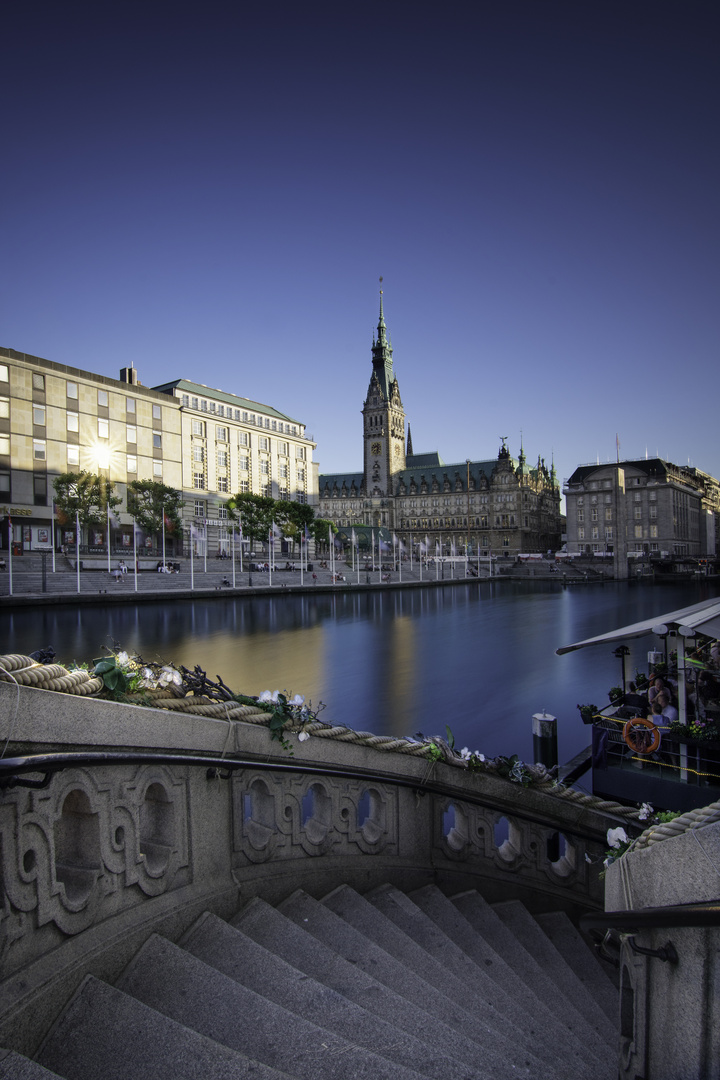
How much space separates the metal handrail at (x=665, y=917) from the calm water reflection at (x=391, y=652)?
5.74 metres

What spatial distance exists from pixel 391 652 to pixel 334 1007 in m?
28.2

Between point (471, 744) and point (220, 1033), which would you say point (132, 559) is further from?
point (220, 1033)

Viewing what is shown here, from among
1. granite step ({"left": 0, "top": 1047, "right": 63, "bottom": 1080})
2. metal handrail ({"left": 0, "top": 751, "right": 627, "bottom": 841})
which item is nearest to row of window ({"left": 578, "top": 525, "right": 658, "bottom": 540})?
metal handrail ({"left": 0, "top": 751, "right": 627, "bottom": 841})

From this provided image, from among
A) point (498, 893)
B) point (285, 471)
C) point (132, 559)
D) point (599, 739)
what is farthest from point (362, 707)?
point (285, 471)

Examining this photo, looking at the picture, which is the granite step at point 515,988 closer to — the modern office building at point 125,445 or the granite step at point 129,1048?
the granite step at point 129,1048

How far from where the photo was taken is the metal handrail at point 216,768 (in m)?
2.49

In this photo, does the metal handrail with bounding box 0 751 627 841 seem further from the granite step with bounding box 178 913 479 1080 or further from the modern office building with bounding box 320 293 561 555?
the modern office building with bounding box 320 293 561 555

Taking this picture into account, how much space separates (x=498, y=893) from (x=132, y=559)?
60200mm

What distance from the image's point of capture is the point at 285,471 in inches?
3780

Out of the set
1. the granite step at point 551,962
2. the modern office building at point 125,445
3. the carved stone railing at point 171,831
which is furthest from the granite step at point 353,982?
the modern office building at point 125,445

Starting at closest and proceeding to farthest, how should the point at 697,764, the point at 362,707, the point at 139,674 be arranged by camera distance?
the point at 139,674, the point at 697,764, the point at 362,707

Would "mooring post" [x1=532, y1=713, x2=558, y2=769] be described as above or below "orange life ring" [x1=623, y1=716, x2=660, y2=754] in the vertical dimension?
below

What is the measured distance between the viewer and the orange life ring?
377 inches

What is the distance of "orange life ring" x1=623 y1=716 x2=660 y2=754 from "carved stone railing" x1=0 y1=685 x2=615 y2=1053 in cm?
452
